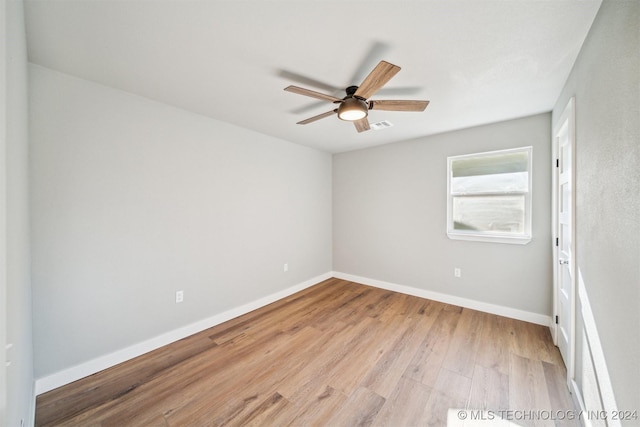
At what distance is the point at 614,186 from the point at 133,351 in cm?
363

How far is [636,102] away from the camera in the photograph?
96cm

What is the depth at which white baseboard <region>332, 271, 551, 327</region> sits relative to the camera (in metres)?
2.87

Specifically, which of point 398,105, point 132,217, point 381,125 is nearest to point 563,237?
point 398,105

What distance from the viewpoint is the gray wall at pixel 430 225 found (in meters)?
2.84

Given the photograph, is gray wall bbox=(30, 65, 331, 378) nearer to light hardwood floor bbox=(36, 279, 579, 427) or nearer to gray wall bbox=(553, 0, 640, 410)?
light hardwood floor bbox=(36, 279, 579, 427)

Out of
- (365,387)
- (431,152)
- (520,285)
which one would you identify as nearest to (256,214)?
(365,387)

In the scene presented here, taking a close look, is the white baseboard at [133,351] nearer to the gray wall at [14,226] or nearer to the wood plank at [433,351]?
the gray wall at [14,226]

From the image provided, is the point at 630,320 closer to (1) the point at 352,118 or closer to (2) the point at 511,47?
(2) the point at 511,47

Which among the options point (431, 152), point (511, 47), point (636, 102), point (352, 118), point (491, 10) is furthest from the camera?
point (431, 152)

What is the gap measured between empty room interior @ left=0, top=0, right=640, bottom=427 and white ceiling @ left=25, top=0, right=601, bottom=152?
0.02 m

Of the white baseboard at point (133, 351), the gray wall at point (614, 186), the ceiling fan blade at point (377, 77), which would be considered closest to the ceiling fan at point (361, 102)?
the ceiling fan blade at point (377, 77)

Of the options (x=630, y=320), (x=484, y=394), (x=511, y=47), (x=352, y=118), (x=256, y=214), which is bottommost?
(x=484, y=394)

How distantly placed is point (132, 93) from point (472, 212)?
4.15 metres

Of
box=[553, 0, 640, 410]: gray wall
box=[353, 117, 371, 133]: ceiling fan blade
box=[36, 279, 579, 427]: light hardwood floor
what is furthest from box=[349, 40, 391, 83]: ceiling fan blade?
box=[36, 279, 579, 427]: light hardwood floor
